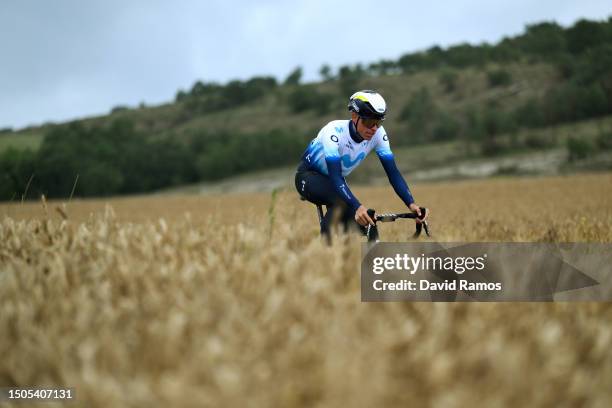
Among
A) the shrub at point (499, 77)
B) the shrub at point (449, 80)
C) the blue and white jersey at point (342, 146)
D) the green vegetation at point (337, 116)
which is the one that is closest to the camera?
the blue and white jersey at point (342, 146)

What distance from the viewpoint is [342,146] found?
24.1 ft

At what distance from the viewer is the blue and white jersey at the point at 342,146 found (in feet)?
23.3

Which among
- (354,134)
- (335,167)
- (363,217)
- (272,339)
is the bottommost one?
(272,339)

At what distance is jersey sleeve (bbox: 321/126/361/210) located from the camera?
659 centimetres

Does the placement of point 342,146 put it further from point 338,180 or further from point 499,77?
point 499,77

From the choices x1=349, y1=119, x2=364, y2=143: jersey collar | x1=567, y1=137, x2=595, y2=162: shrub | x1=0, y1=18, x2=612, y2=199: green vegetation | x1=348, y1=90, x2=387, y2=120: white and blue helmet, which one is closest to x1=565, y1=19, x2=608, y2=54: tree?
x1=0, y1=18, x2=612, y2=199: green vegetation

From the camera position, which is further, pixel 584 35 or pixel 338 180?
pixel 584 35

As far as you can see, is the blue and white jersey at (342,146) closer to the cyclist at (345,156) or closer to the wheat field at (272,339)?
the cyclist at (345,156)

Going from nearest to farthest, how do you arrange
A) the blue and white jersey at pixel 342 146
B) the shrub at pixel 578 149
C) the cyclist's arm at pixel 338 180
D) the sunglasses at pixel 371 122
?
1. the cyclist's arm at pixel 338 180
2. the sunglasses at pixel 371 122
3. the blue and white jersey at pixel 342 146
4. the shrub at pixel 578 149

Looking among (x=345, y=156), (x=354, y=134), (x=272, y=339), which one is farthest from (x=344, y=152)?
(x=272, y=339)

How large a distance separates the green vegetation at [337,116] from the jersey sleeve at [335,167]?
106 feet

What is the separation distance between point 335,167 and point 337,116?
106283 mm

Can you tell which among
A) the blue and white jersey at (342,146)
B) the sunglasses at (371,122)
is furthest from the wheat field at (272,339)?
the blue and white jersey at (342,146)

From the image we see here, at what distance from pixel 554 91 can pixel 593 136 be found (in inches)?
590
